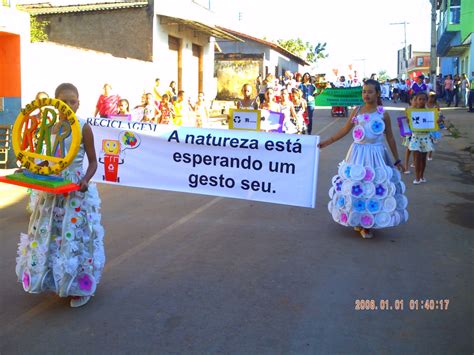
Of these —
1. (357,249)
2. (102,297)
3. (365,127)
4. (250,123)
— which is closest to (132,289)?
(102,297)

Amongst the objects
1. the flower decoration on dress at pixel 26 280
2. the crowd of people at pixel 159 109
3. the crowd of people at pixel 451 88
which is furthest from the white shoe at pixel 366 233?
the crowd of people at pixel 451 88

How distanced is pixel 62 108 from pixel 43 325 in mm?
1537

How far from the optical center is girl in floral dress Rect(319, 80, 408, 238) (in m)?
6.22

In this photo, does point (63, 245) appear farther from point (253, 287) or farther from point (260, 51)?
point (260, 51)

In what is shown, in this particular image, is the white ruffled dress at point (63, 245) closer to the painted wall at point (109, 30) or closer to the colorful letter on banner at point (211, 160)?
the colorful letter on banner at point (211, 160)

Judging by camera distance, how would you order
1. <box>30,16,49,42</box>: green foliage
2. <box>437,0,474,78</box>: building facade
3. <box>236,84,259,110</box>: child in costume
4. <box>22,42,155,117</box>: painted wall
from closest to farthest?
<box>236,84,259,110</box>: child in costume → <box>22,42,155,117</box>: painted wall → <box>30,16,49,42</box>: green foliage → <box>437,0,474,78</box>: building facade

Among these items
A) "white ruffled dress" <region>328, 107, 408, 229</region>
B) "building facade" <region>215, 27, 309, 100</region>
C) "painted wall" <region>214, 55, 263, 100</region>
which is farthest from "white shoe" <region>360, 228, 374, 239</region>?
"painted wall" <region>214, 55, 263, 100</region>

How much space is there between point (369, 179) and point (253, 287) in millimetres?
2131

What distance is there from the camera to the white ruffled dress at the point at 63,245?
162 inches

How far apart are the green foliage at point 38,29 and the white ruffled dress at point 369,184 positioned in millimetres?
19406

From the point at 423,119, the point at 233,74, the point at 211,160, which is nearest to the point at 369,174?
the point at 211,160

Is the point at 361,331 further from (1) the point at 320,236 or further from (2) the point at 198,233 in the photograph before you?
(2) the point at 198,233

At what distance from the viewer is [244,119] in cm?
1123

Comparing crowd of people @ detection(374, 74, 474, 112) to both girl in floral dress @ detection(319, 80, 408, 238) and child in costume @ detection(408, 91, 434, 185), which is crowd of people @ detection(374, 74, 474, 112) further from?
girl in floral dress @ detection(319, 80, 408, 238)
